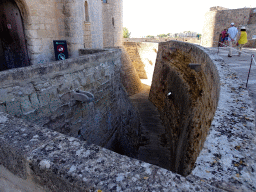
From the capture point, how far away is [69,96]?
3.79 meters

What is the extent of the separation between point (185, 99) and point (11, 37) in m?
6.07

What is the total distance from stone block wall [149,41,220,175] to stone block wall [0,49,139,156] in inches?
86.4

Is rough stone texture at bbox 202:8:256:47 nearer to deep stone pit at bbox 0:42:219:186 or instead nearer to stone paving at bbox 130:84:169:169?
stone paving at bbox 130:84:169:169

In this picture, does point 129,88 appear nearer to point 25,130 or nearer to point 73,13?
point 73,13

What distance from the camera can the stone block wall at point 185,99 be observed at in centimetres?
343

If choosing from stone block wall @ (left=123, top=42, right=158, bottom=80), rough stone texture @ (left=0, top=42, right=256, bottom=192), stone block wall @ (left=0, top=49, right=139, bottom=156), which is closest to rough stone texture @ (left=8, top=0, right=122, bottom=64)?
stone block wall @ (left=0, top=49, right=139, bottom=156)

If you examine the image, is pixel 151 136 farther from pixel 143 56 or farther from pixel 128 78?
pixel 143 56

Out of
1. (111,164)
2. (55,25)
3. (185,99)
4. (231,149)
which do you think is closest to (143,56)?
(55,25)

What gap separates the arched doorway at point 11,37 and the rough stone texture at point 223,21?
660 inches

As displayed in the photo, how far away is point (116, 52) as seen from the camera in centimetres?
578

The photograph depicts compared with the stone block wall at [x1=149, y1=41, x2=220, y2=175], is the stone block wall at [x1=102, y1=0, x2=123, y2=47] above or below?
above

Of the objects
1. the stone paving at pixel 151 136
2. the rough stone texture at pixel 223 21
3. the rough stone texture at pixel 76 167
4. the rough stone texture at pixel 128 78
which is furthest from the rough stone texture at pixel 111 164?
the rough stone texture at pixel 223 21

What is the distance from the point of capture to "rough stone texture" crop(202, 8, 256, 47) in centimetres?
1611

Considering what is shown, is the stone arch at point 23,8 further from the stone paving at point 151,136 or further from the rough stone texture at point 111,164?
the stone paving at point 151,136
